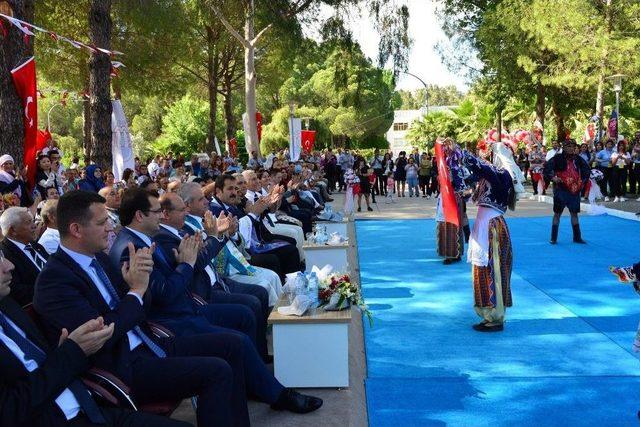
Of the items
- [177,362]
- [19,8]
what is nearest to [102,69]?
[19,8]

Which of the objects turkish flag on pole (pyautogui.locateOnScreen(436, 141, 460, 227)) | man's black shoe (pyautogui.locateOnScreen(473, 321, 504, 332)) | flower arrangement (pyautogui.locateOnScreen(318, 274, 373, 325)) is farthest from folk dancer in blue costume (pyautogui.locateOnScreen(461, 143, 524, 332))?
flower arrangement (pyautogui.locateOnScreen(318, 274, 373, 325))

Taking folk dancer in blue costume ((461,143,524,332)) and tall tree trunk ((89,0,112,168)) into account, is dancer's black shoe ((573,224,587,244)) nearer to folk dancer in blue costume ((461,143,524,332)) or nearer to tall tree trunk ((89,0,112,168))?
folk dancer in blue costume ((461,143,524,332))

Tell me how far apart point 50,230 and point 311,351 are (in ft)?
7.36

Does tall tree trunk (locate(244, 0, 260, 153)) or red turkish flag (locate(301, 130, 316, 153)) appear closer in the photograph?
tall tree trunk (locate(244, 0, 260, 153))

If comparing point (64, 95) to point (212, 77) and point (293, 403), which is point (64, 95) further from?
point (212, 77)

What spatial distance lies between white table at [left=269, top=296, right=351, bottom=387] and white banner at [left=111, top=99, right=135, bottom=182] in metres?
7.87

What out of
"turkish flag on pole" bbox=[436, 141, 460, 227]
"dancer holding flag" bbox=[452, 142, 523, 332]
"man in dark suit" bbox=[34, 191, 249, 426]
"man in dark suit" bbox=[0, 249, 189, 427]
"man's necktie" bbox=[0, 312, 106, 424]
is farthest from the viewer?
"turkish flag on pole" bbox=[436, 141, 460, 227]

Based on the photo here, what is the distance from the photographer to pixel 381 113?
56.0m

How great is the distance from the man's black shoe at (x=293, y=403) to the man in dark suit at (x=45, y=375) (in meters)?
1.45

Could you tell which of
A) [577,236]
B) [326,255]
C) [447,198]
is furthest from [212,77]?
[326,255]

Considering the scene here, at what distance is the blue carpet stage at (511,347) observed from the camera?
4812mm

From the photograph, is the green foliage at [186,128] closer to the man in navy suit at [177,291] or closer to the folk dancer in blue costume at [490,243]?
the folk dancer in blue costume at [490,243]

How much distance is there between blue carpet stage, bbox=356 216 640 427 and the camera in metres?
4.81

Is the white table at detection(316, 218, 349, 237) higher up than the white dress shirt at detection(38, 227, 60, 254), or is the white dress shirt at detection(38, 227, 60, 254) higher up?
the white dress shirt at detection(38, 227, 60, 254)
